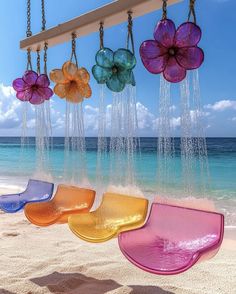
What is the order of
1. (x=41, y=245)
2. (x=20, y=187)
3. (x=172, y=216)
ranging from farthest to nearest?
1. (x=20, y=187)
2. (x=41, y=245)
3. (x=172, y=216)

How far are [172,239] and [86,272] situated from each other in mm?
1332

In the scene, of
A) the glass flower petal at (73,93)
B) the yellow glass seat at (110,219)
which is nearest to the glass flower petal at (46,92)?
the glass flower petal at (73,93)

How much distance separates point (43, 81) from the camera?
17.0 feet

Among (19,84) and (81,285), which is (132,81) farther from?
(81,285)

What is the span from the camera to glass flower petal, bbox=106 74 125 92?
4160mm

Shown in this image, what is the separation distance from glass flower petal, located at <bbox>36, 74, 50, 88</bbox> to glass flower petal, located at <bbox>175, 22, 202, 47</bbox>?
85.4 inches

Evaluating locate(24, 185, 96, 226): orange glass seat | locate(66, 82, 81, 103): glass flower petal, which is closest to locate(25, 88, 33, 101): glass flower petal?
locate(66, 82, 81, 103): glass flower petal

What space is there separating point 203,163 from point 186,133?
29 centimetres

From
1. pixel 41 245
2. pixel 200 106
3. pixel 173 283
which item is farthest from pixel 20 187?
pixel 200 106

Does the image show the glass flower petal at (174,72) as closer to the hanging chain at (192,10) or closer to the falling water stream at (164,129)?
the falling water stream at (164,129)

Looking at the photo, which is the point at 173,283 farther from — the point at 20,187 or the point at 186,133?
the point at 20,187

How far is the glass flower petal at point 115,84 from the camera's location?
13.6 feet

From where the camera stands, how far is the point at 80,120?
4.72 m

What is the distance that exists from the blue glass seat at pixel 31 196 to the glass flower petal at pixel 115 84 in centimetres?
164
